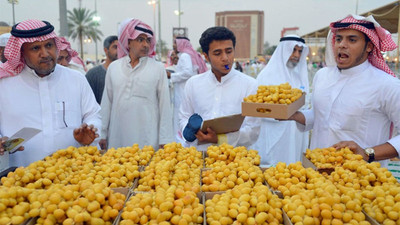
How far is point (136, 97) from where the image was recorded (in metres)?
3.84

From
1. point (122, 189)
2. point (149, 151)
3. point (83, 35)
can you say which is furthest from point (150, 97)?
point (83, 35)

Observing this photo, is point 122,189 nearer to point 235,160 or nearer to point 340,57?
point 235,160

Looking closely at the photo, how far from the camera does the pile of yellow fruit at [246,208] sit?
58.0 inches

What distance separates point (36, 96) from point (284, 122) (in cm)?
318

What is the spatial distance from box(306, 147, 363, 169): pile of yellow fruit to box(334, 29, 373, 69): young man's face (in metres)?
0.89

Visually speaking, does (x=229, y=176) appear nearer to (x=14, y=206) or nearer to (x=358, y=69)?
(x=14, y=206)

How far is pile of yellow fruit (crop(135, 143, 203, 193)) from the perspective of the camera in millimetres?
1917

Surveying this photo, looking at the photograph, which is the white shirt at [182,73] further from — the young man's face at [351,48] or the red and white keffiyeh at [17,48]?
the young man's face at [351,48]

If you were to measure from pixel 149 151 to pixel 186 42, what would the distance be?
599 centimetres

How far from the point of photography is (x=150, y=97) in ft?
12.7

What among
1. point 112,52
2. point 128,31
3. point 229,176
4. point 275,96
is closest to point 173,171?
point 229,176

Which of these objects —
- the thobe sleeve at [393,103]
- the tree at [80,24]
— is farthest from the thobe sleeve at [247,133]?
the tree at [80,24]

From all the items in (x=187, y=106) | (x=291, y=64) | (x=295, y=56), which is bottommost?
(x=187, y=106)

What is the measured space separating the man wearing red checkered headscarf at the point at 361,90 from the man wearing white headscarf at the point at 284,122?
1.56 metres
